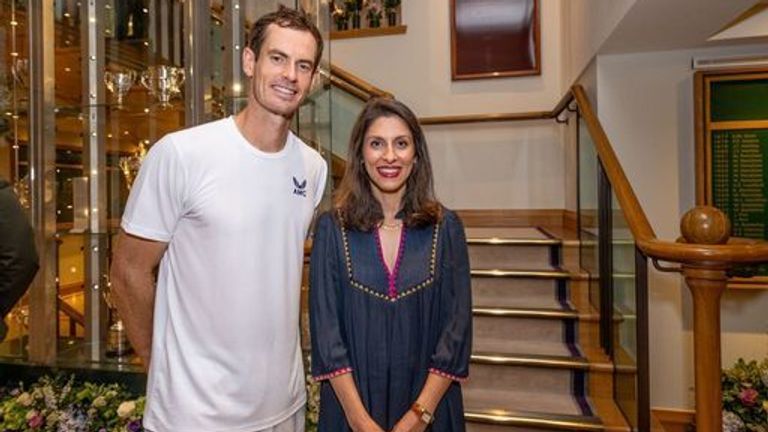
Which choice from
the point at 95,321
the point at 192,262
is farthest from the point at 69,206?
the point at 192,262

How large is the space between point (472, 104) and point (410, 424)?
3.97 metres

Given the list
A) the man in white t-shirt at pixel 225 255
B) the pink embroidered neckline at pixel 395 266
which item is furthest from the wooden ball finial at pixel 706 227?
the man in white t-shirt at pixel 225 255

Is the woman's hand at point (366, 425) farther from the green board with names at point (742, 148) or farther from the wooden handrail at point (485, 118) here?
the wooden handrail at point (485, 118)

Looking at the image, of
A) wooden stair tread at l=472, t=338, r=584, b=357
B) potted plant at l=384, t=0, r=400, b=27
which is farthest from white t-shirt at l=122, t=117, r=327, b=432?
potted plant at l=384, t=0, r=400, b=27

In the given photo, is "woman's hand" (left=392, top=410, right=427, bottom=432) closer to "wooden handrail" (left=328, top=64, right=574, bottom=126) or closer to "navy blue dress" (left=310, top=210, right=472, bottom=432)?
"navy blue dress" (left=310, top=210, right=472, bottom=432)

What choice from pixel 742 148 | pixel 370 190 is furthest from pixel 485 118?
pixel 370 190

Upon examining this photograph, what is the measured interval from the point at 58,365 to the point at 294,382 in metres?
1.60

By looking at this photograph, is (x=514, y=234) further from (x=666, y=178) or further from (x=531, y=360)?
(x=531, y=360)

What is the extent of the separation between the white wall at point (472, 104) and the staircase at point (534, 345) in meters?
1.33

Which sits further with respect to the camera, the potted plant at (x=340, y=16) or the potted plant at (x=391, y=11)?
the potted plant at (x=340, y=16)

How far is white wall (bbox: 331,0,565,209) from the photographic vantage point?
15.6 ft

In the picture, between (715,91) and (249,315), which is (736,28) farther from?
(249,315)

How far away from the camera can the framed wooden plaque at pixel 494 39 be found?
4.85m

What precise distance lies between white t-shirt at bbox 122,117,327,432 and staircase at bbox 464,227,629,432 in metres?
1.60
